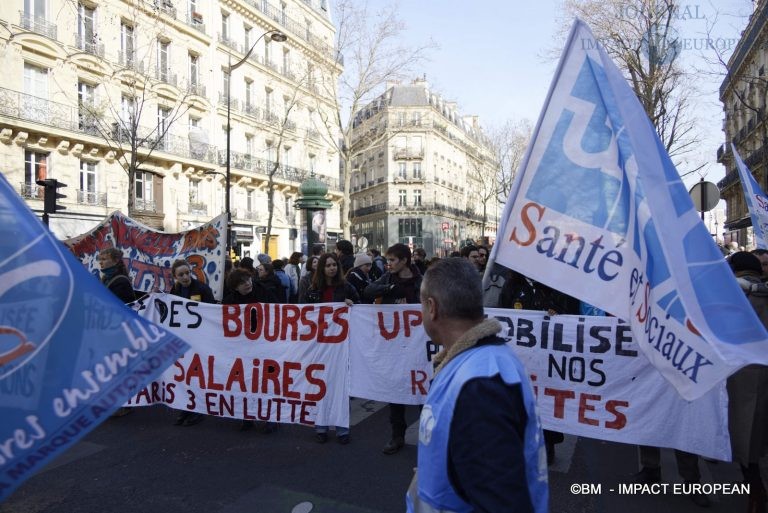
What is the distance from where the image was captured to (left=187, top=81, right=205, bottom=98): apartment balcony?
2954 centimetres

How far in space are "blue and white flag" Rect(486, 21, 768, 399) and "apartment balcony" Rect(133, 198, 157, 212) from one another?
26.9 metres

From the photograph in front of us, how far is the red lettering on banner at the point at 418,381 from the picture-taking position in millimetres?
→ 5027

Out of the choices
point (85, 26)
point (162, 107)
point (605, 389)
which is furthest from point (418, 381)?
point (162, 107)

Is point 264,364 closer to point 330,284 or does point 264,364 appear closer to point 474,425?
point 330,284

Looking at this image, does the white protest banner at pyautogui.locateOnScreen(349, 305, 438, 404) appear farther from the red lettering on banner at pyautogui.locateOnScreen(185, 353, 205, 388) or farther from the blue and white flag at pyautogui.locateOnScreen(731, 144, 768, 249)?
the blue and white flag at pyautogui.locateOnScreen(731, 144, 768, 249)

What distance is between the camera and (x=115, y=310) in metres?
2.08

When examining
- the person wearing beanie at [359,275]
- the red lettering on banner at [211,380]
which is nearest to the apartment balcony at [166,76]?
the person wearing beanie at [359,275]

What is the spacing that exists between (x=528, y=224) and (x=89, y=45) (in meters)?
27.3

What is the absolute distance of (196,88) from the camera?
30.2 metres

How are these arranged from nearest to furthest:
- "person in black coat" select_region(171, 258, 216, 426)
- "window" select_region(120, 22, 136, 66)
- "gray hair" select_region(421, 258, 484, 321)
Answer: "gray hair" select_region(421, 258, 484, 321), "person in black coat" select_region(171, 258, 216, 426), "window" select_region(120, 22, 136, 66)

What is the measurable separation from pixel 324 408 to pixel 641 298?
141 inches

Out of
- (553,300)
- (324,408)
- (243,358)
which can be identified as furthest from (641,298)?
(243,358)

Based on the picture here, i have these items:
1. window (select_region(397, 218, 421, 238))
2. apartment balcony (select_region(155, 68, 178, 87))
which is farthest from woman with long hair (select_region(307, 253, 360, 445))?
window (select_region(397, 218, 421, 238))

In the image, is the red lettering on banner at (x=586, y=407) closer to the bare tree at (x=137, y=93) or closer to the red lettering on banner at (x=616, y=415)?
the red lettering on banner at (x=616, y=415)
